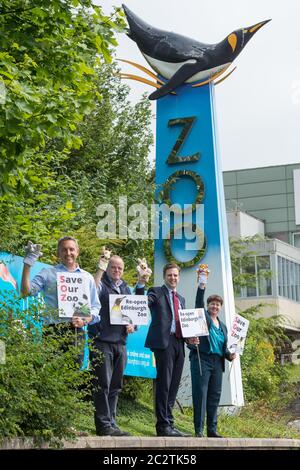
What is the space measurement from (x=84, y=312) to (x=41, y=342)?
1129 millimetres

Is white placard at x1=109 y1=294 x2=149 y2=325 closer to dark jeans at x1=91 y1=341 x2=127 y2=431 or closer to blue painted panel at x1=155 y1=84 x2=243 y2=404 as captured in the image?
dark jeans at x1=91 y1=341 x2=127 y2=431

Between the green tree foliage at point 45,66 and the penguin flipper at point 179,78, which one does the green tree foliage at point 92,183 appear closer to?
the penguin flipper at point 179,78

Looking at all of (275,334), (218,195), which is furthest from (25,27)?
(275,334)

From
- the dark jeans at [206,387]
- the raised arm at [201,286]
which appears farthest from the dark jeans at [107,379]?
the raised arm at [201,286]

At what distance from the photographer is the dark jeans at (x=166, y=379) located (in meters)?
11.2

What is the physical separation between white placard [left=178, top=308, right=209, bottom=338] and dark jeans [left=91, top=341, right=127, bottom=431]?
966 mm

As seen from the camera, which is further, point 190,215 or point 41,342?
point 190,215

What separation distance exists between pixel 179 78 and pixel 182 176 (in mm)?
1981

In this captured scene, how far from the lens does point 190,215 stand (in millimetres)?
19281

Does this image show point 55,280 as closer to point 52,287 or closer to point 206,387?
point 52,287
